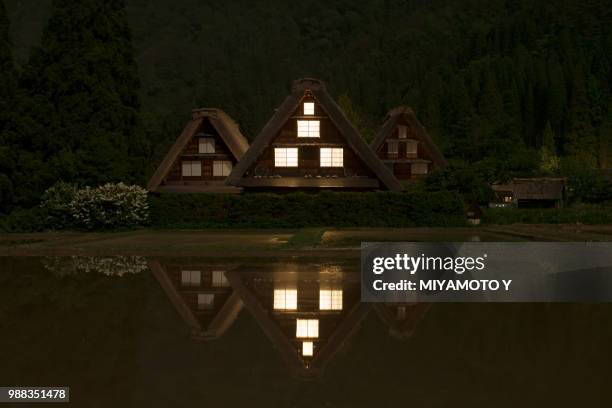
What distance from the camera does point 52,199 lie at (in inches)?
1523

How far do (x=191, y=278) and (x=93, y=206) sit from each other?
22.1 meters

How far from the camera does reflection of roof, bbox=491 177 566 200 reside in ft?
224

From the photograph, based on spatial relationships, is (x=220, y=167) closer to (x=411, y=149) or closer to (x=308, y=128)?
(x=308, y=128)

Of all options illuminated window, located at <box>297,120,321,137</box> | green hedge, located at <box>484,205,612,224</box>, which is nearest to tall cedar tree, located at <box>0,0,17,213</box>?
illuminated window, located at <box>297,120,321,137</box>

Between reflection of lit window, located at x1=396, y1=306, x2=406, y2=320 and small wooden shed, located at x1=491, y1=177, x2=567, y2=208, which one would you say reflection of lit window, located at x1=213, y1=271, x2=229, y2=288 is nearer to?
reflection of lit window, located at x1=396, y1=306, x2=406, y2=320

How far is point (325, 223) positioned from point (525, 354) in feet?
103

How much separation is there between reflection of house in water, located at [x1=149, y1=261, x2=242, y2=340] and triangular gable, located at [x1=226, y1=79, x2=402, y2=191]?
77.9 ft

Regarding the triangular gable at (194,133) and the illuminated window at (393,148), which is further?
the illuminated window at (393,148)

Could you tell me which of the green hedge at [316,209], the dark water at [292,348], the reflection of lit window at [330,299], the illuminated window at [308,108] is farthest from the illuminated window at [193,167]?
the reflection of lit window at [330,299]

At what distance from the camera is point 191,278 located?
18.2 metres

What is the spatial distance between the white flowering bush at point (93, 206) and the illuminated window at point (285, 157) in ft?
37.5

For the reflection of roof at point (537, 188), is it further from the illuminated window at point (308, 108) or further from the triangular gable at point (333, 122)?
the illuminated window at point (308, 108)

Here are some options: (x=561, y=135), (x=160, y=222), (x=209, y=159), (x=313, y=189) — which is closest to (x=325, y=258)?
(x=160, y=222)

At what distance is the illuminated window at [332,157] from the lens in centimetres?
A: 4700
